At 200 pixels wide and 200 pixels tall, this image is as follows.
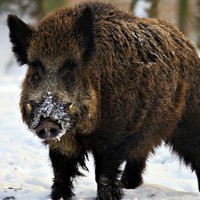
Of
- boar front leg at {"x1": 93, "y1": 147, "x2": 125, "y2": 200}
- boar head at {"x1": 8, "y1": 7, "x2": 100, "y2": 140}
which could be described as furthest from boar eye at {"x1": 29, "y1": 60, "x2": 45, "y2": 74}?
boar front leg at {"x1": 93, "y1": 147, "x2": 125, "y2": 200}

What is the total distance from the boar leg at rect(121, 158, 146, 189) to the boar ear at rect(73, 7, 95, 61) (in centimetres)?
208

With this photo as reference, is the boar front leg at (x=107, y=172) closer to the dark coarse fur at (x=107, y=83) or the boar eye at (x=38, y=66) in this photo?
the dark coarse fur at (x=107, y=83)

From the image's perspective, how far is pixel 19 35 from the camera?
5340 mm

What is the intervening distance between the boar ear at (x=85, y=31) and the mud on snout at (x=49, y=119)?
666 millimetres

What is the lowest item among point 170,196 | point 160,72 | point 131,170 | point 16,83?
point 170,196

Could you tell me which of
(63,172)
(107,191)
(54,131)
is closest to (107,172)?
(107,191)

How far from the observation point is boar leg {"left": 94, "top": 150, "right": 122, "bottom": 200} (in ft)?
18.3

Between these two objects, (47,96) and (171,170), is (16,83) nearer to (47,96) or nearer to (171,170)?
(171,170)

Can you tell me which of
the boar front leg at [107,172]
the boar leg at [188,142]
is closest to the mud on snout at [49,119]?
the boar front leg at [107,172]

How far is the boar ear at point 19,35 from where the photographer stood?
5.30 meters

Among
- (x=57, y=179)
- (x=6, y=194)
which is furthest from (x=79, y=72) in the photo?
(x=6, y=194)

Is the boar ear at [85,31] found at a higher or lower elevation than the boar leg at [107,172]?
higher

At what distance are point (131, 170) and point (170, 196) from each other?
1.17 metres

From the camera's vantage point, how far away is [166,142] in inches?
264
